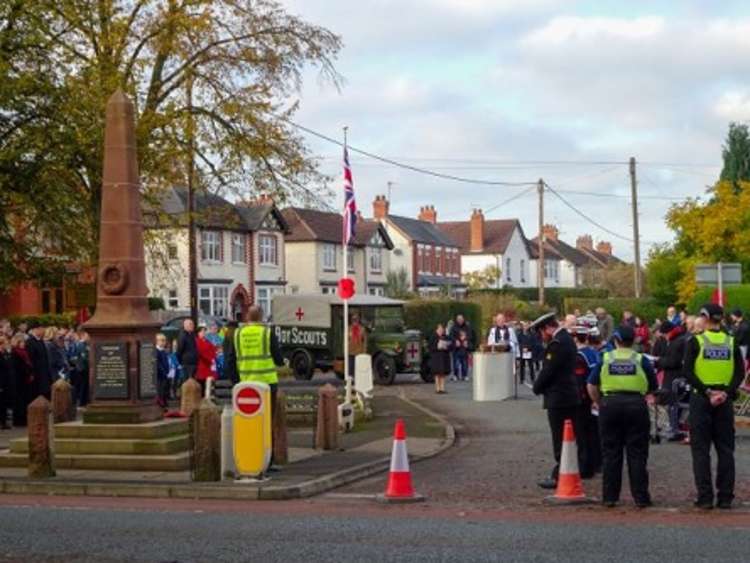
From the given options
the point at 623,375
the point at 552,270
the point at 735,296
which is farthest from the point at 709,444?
the point at 552,270

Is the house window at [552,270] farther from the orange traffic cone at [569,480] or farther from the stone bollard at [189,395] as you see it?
the orange traffic cone at [569,480]

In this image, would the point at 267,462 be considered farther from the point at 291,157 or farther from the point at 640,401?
the point at 291,157

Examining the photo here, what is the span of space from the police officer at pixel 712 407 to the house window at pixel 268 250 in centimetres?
6134

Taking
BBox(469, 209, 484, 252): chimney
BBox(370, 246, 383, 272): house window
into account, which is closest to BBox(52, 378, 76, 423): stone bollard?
BBox(370, 246, 383, 272): house window

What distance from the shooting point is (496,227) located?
350 feet

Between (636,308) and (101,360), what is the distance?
4385 cm

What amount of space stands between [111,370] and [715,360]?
323 inches

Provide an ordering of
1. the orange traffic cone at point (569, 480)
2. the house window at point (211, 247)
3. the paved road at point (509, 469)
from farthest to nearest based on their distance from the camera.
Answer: the house window at point (211, 247)
the paved road at point (509, 469)
the orange traffic cone at point (569, 480)

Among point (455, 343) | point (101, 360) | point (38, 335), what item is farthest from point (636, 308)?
point (101, 360)

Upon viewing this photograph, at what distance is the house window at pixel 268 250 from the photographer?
73.1m

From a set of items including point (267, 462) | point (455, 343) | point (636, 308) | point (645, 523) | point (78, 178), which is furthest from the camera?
point (636, 308)

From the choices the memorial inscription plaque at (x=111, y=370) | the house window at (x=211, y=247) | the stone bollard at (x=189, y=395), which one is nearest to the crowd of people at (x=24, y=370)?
the stone bollard at (x=189, y=395)

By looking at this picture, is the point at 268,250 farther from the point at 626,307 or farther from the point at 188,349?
the point at 188,349

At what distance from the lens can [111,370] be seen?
55.3ft
